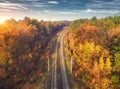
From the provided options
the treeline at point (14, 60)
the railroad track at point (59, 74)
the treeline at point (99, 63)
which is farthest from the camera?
the treeline at point (14, 60)

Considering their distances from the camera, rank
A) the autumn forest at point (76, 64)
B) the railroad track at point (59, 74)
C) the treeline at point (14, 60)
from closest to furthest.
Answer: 1. the railroad track at point (59, 74)
2. the autumn forest at point (76, 64)
3. the treeline at point (14, 60)

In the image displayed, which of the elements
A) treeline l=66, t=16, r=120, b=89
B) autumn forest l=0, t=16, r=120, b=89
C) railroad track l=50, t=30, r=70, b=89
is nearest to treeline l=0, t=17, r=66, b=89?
autumn forest l=0, t=16, r=120, b=89

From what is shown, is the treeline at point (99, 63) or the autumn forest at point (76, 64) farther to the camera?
the autumn forest at point (76, 64)

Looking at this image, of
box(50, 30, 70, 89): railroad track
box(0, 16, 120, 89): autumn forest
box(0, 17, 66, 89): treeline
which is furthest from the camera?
box(0, 17, 66, 89): treeline

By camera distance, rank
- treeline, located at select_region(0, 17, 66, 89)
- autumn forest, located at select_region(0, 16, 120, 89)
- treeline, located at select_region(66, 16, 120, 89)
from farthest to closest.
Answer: treeline, located at select_region(0, 17, 66, 89)
autumn forest, located at select_region(0, 16, 120, 89)
treeline, located at select_region(66, 16, 120, 89)

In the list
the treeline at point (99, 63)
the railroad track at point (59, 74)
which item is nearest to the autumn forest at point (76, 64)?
the treeline at point (99, 63)

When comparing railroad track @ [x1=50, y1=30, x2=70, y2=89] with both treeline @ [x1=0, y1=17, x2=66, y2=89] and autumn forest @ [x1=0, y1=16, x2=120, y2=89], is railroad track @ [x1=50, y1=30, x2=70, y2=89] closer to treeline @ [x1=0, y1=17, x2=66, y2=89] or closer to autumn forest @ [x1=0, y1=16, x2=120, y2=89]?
autumn forest @ [x1=0, y1=16, x2=120, y2=89]

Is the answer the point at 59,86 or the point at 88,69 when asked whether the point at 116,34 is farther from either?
the point at 59,86

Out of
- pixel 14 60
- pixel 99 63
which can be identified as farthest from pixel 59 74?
pixel 14 60

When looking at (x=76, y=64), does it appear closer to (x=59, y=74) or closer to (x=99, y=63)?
(x=99, y=63)

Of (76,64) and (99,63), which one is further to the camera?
(76,64)

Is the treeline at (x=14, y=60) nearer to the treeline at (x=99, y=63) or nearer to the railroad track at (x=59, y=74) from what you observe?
the railroad track at (x=59, y=74)

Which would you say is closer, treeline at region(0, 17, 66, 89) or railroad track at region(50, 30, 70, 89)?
railroad track at region(50, 30, 70, 89)
